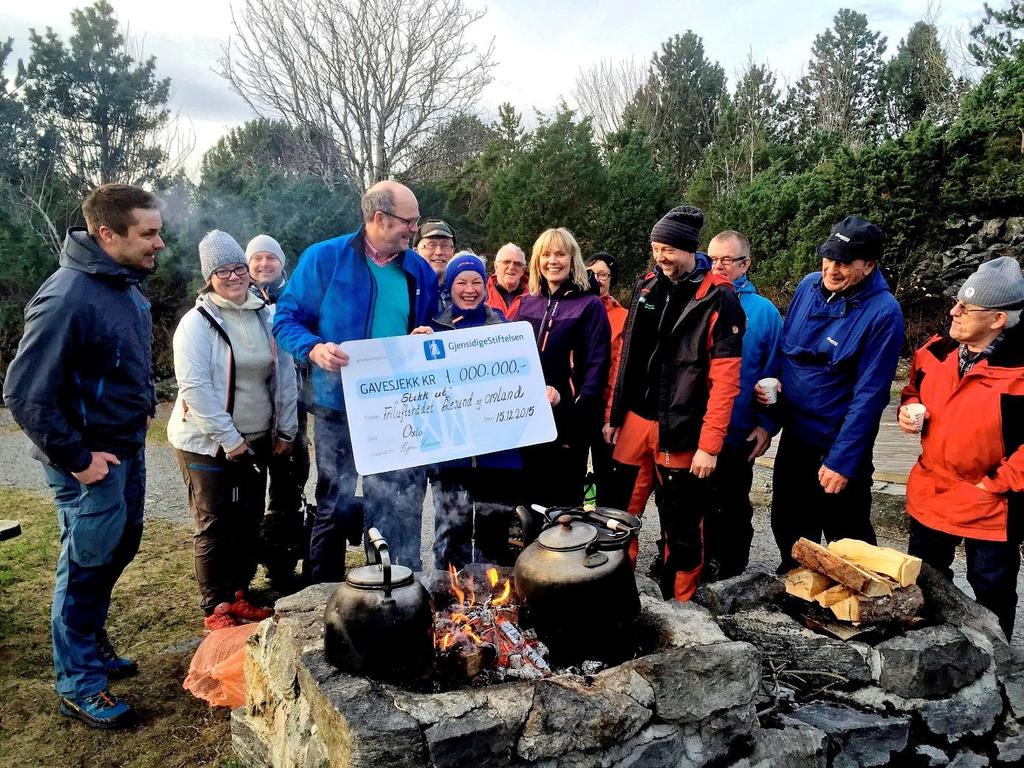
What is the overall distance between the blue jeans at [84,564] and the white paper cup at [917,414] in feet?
12.4

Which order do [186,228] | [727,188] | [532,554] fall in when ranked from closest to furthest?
[532,554] → [186,228] → [727,188]

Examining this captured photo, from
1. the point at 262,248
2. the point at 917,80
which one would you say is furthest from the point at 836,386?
the point at 917,80

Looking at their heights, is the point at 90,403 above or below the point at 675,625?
above

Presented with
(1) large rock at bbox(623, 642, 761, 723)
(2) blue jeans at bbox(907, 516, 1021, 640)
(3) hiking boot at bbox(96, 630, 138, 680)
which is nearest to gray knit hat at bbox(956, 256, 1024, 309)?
(2) blue jeans at bbox(907, 516, 1021, 640)

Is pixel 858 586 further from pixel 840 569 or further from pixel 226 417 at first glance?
pixel 226 417

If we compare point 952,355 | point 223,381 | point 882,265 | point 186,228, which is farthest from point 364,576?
point 186,228

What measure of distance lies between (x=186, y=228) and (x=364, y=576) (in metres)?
14.7

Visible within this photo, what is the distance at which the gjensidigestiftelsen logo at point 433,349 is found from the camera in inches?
130

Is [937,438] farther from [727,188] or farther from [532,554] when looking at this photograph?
[727,188]

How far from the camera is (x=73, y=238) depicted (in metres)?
2.90

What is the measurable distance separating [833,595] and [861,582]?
20 centimetres

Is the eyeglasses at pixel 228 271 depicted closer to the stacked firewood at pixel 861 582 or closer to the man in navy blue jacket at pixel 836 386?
the man in navy blue jacket at pixel 836 386

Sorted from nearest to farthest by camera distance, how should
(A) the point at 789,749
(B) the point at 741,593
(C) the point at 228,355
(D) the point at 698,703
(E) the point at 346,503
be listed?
(D) the point at 698,703, (A) the point at 789,749, (B) the point at 741,593, (E) the point at 346,503, (C) the point at 228,355

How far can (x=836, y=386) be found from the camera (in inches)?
143
